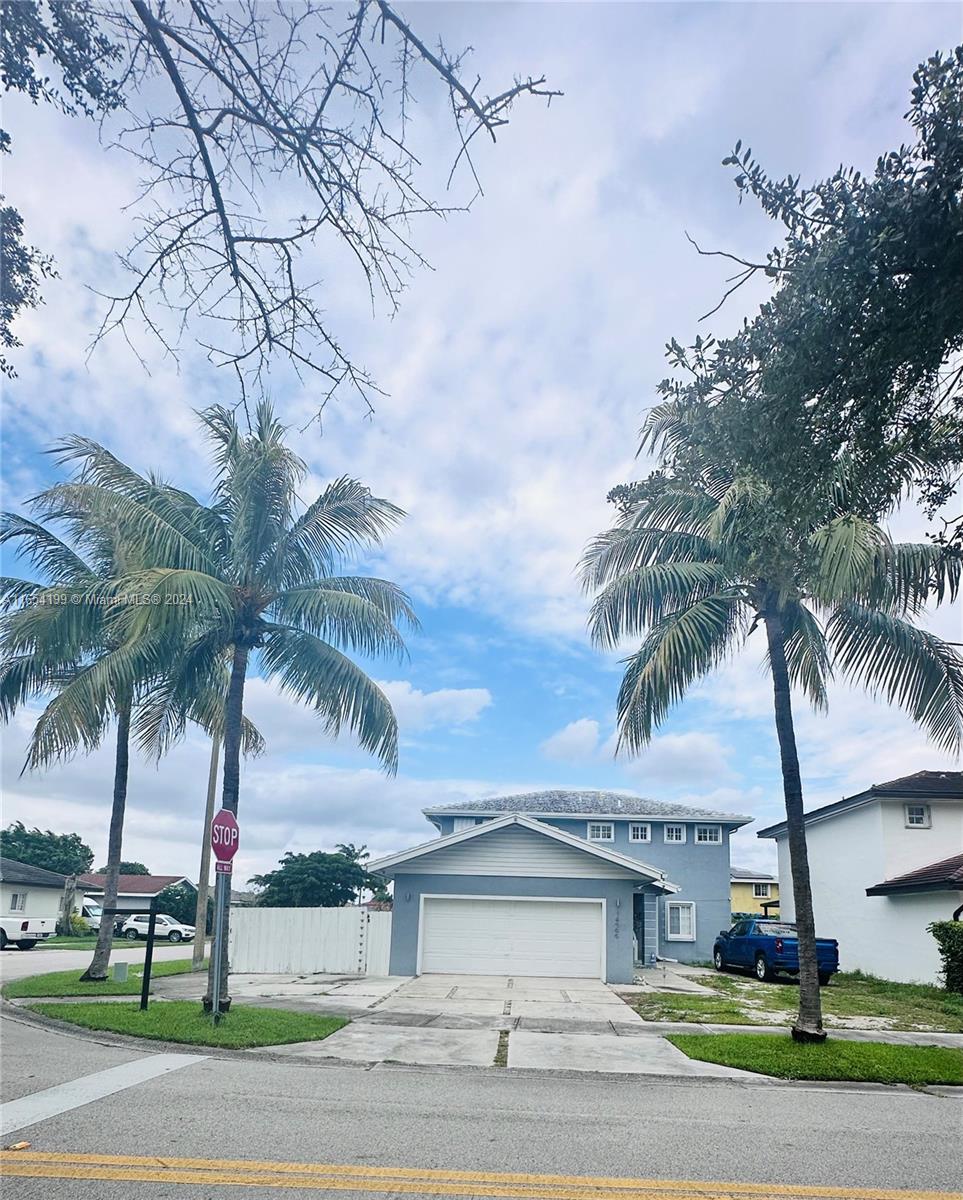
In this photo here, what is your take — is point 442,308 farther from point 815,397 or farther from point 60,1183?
point 60,1183

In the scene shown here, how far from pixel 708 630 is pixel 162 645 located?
8.01 meters

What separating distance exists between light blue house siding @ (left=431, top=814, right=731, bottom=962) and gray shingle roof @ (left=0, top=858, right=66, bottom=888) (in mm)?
22963

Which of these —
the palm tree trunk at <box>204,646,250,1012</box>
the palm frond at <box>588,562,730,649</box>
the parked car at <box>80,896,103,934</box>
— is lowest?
the parked car at <box>80,896,103,934</box>

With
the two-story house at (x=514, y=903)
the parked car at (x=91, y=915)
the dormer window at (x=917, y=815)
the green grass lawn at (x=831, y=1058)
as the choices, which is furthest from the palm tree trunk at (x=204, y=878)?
the parked car at (x=91, y=915)

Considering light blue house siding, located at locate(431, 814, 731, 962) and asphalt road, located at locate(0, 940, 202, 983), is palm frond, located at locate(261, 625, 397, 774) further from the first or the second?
light blue house siding, located at locate(431, 814, 731, 962)

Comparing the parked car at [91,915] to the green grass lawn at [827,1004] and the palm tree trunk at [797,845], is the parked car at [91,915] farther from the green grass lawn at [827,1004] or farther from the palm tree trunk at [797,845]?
the palm tree trunk at [797,845]

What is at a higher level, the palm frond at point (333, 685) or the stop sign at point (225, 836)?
the palm frond at point (333, 685)

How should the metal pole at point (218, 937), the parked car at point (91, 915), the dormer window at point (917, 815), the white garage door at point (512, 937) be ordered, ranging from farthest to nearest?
the parked car at point (91, 915) → the dormer window at point (917, 815) → the white garage door at point (512, 937) → the metal pole at point (218, 937)

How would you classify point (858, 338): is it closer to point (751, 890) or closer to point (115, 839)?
point (115, 839)

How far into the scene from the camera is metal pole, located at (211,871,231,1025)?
1148 centimetres

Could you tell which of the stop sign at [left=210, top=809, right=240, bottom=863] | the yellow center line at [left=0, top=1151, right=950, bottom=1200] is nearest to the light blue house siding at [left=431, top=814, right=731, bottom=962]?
the stop sign at [left=210, top=809, right=240, bottom=863]

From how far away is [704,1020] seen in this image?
46.1ft

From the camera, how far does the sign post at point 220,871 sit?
37.8 feet

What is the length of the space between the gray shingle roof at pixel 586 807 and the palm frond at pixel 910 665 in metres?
16.9
